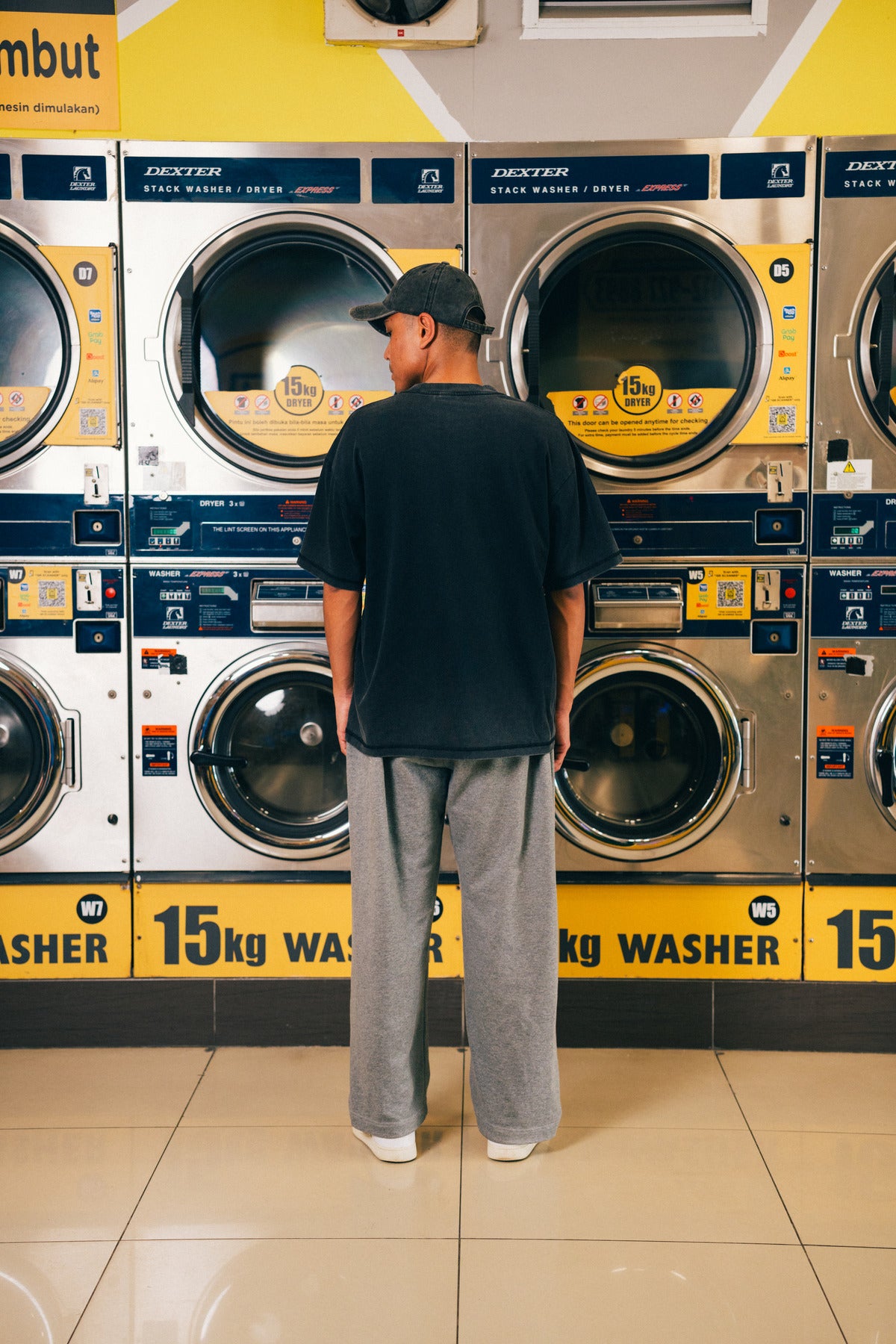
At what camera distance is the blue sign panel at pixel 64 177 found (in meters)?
2.41

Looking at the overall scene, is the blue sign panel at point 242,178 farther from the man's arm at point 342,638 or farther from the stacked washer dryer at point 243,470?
the man's arm at point 342,638

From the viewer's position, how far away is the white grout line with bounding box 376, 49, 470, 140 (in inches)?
94.3

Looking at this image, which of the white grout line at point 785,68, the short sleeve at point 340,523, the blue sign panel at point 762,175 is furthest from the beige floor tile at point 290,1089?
the white grout line at point 785,68

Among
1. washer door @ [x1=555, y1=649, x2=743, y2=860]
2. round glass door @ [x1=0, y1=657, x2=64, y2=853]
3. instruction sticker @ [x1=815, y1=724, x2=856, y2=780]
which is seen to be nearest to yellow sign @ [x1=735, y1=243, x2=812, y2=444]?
washer door @ [x1=555, y1=649, x2=743, y2=860]

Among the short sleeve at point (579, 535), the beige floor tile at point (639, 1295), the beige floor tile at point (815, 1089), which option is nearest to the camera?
the beige floor tile at point (639, 1295)

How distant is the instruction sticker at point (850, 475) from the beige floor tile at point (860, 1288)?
5.29ft

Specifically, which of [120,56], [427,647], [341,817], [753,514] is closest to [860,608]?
[753,514]

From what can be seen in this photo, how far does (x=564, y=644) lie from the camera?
6.74 feet

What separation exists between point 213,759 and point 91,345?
1036 millimetres

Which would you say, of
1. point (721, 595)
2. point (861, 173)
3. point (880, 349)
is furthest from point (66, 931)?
point (861, 173)

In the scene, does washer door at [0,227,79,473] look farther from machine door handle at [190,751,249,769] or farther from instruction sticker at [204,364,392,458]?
machine door handle at [190,751,249,769]

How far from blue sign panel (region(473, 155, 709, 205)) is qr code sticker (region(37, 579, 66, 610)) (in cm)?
136

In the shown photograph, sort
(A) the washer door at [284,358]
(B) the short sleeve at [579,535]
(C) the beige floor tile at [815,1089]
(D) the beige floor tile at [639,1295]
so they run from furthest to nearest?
(A) the washer door at [284,358] < (C) the beige floor tile at [815,1089] < (B) the short sleeve at [579,535] < (D) the beige floor tile at [639,1295]

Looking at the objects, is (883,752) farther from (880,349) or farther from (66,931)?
(66,931)
